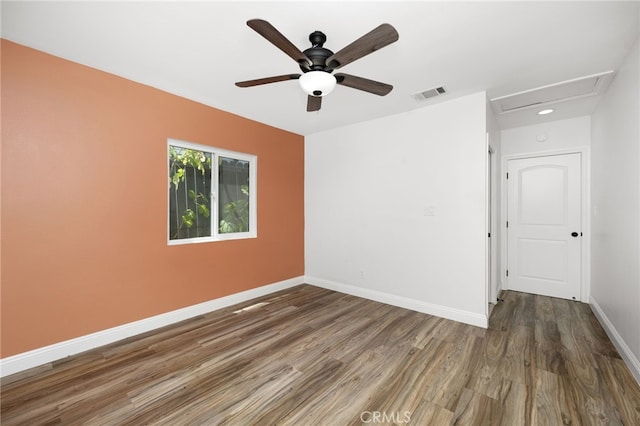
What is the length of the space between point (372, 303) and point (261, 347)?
5.81 ft

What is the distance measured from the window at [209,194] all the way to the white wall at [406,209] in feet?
3.97

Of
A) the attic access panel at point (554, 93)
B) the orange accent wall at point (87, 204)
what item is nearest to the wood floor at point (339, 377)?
the orange accent wall at point (87, 204)

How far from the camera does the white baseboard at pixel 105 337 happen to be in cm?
211

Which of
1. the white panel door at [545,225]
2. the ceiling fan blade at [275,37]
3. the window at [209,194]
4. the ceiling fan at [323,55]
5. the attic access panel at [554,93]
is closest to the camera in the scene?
the ceiling fan blade at [275,37]

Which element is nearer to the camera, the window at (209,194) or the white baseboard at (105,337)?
the white baseboard at (105,337)

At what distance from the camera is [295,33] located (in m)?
1.97

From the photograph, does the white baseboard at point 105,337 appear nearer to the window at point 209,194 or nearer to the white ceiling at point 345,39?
the window at point 209,194

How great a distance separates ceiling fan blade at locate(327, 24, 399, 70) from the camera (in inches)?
59.3

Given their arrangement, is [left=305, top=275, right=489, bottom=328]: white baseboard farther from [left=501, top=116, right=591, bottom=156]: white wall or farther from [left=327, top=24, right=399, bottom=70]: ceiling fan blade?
[left=327, top=24, right=399, bottom=70]: ceiling fan blade

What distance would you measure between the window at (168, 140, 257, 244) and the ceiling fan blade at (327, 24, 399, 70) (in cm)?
226

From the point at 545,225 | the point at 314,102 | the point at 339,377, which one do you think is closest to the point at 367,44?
the point at 314,102

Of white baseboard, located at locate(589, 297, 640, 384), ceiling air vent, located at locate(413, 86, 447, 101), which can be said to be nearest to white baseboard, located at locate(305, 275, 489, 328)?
white baseboard, located at locate(589, 297, 640, 384)

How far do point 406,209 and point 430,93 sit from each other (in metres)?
1.44

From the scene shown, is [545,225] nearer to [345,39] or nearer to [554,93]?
[554,93]
